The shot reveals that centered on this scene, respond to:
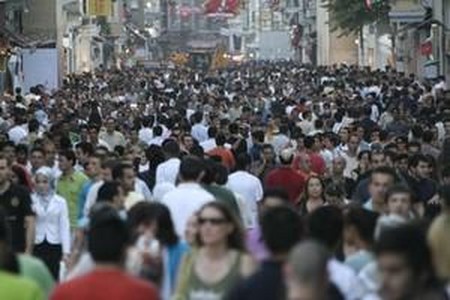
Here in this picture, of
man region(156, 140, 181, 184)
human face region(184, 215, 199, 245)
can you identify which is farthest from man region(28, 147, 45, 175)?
human face region(184, 215, 199, 245)

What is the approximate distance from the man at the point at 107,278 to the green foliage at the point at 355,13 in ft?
175

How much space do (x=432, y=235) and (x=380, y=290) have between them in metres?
1.16

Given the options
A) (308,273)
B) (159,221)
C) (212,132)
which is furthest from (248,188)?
(308,273)

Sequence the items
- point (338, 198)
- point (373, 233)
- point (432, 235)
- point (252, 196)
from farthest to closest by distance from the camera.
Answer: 1. point (252, 196)
2. point (338, 198)
3. point (373, 233)
4. point (432, 235)

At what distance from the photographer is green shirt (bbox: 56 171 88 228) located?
16062mm

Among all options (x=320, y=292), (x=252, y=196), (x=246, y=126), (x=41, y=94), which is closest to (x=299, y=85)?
(x=41, y=94)

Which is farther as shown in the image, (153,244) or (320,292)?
(153,244)

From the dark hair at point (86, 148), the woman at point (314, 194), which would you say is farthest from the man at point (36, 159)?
the woman at point (314, 194)

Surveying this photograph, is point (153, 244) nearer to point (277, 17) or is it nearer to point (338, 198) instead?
point (338, 198)

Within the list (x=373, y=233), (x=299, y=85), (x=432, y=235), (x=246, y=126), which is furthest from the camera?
(x=299, y=85)

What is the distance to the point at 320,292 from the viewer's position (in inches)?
276

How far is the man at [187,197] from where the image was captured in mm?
11844

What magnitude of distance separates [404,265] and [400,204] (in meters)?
3.77

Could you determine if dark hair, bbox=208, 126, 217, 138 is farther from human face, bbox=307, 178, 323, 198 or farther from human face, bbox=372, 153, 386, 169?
human face, bbox=307, 178, 323, 198
